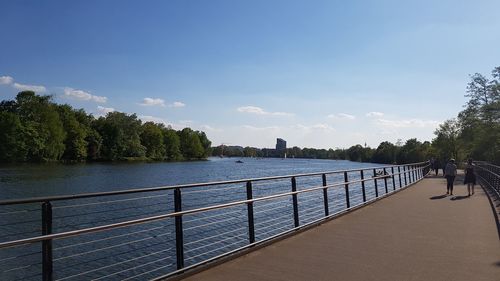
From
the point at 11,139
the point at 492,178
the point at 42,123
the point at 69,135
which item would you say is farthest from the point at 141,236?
the point at 69,135

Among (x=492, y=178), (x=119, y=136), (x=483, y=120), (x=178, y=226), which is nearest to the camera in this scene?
(x=178, y=226)

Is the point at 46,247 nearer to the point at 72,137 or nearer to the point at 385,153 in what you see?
the point at 72,137

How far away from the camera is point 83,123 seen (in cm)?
11331

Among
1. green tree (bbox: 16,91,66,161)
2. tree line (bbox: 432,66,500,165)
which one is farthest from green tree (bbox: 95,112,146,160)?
tree line (bbox: 432,66,500,165)

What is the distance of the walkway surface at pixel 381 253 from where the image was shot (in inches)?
235

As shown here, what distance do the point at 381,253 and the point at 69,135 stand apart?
102891 mm

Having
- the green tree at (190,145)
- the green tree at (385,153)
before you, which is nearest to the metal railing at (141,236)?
the green tree at (190,145)

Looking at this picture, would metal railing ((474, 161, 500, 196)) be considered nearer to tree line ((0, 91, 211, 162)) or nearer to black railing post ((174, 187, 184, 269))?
black railing post ((174, 187, 184, 269))

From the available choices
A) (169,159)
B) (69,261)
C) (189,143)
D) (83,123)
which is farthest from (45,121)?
(69,261)

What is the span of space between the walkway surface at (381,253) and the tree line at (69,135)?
284 ft

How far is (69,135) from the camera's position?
10138cm

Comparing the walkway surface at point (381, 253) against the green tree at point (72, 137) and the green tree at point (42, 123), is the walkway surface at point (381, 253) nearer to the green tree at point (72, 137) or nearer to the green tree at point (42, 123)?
the green tree at point (42, 123)

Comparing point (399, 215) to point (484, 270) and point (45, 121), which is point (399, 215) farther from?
point (45, 121)

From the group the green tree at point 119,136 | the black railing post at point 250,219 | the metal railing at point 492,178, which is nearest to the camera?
the black railing post at point 250,219
